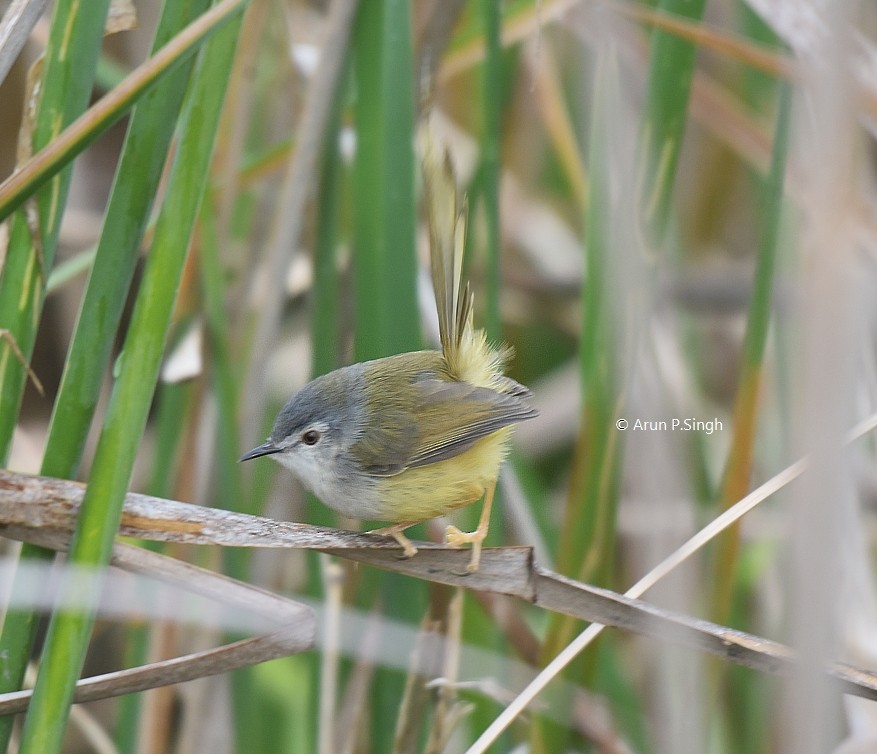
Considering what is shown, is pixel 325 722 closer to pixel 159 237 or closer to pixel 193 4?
pixel 159 237

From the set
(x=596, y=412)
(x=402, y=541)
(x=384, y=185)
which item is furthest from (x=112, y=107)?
(x=596, y=412)

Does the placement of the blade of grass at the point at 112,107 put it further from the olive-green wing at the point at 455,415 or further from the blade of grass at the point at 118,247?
the olive-green wing at the point at 455,415

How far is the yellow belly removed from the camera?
5.10ft

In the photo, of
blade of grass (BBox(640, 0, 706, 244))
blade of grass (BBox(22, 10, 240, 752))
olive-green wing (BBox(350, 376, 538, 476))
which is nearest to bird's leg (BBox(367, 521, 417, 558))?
olive-green wing (BBox(350, 376, 538, 476))

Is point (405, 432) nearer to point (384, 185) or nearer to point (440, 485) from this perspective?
point (440, 485)

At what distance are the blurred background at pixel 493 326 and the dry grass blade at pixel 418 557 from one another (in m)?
0.05

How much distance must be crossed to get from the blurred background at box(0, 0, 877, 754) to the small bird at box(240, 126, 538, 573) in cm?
7

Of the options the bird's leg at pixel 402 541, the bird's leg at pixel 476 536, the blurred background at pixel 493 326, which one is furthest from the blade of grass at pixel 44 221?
the bird's leg at pixel 476 536

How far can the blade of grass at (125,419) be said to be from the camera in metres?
1.10

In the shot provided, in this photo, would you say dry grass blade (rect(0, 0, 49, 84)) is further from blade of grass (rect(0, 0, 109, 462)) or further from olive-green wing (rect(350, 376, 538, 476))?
olive-green wing (rect(350, 376, 538, 476))

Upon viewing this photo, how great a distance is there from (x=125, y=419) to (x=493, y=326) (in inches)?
29.5

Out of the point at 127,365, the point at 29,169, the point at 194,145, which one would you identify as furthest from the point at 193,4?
the point at 127,365

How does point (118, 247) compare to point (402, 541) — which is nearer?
point (118, 247)

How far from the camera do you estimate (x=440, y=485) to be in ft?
5.17
